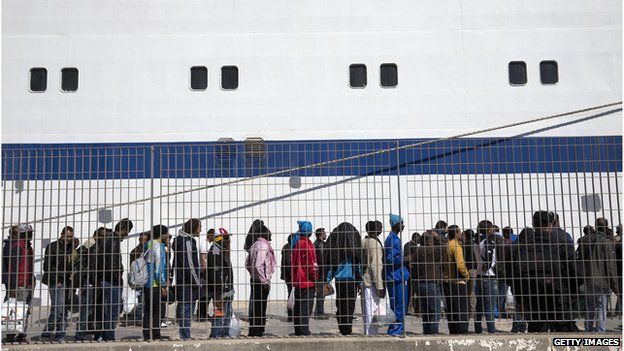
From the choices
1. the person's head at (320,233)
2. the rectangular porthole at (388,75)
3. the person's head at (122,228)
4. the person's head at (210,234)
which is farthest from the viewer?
the rectangular porthole at (388,75)

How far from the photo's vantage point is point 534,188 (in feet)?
23.5

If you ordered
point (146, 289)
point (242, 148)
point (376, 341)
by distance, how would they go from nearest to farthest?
point (376, 341)
point (146, 289)
point (242, 148)

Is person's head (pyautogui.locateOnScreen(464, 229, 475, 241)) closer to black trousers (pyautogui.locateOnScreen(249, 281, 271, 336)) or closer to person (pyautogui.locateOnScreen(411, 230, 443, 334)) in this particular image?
person (pyautogui.locateOnScreen(411, 230, 443, 334))

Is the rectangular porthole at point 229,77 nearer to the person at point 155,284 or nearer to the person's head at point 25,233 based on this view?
the person at point 155,284

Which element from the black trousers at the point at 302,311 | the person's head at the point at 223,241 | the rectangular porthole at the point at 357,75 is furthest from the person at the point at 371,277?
the rectangular porthole at the point at 357,75

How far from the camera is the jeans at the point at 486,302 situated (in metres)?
7.38

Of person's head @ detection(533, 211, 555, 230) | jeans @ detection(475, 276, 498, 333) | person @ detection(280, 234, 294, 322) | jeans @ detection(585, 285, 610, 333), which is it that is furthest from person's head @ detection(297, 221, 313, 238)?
jeans @ detection(585, 285, 610, 333)

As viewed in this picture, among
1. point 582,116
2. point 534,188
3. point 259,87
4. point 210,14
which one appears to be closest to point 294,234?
point 534,188

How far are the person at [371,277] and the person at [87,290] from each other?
2.51 m

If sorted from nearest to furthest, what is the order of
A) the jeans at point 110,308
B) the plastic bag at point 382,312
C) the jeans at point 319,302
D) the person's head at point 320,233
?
the jeans at point 110,308 < the plastic bag at point 382,312 < the jeans at point 319,302 < the person's head at point 320,233

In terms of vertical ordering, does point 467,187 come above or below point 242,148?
below

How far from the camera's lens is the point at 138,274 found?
7.43 meters

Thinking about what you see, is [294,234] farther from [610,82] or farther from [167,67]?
[610,82]

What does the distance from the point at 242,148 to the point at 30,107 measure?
338 cm
